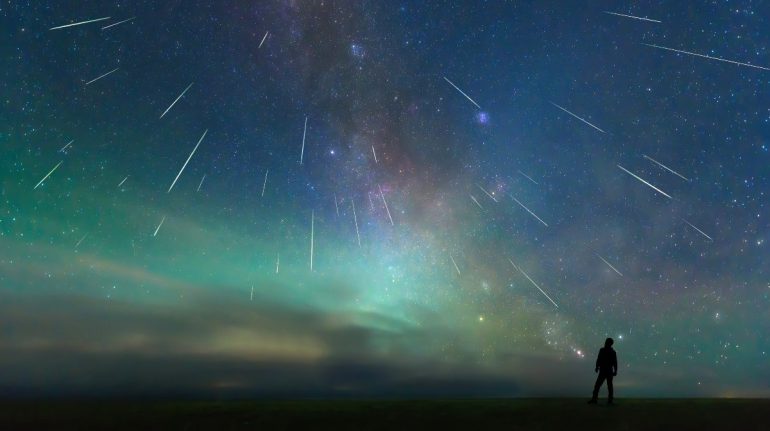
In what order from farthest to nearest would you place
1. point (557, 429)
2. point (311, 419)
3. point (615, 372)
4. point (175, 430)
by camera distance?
1. point (615, 372)
2. point (311, 419)
3. point (175, 430)
4. point (557, 429)

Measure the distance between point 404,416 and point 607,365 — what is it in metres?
7.34

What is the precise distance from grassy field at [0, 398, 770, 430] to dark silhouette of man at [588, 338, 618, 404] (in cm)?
62

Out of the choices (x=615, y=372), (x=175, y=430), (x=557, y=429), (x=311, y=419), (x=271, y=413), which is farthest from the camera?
(x=615, y=372)

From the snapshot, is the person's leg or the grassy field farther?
the person's leg

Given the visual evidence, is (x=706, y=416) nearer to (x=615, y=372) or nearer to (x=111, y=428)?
(x=615, y=372)

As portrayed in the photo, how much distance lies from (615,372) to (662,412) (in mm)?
2353

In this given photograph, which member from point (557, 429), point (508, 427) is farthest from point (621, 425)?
point (508, 427)

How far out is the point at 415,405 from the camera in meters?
16.0

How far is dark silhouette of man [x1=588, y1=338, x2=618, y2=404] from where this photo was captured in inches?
623

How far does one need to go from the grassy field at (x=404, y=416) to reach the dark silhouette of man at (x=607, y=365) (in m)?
0.62

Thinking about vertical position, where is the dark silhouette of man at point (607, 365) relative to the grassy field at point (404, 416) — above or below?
above

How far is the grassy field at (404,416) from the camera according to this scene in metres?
12.0

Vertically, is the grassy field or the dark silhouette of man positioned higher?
the dark silhouette of man

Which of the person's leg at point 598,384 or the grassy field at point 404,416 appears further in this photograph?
the person's leg at point 598,384
